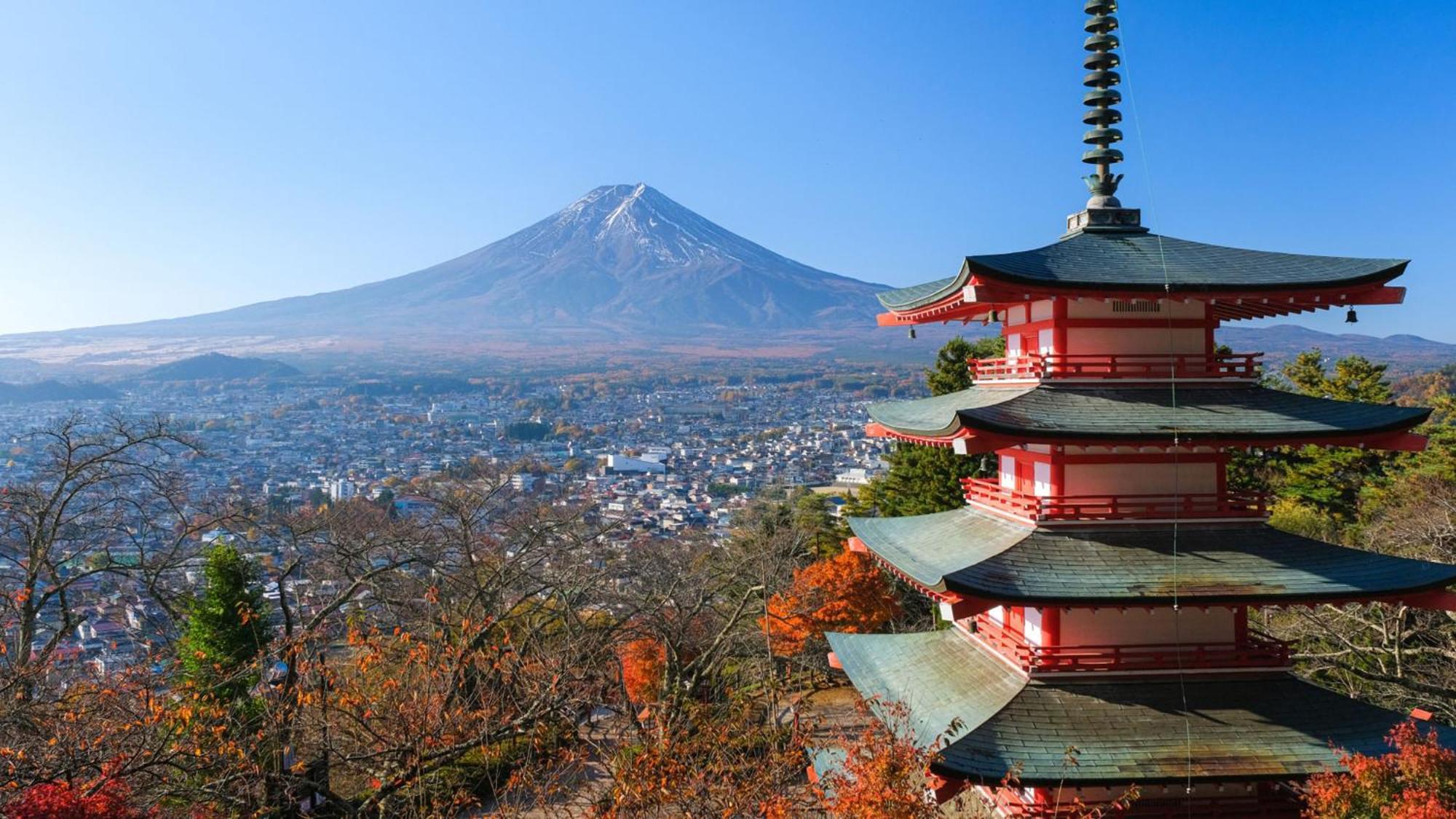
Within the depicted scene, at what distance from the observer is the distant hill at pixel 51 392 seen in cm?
6391

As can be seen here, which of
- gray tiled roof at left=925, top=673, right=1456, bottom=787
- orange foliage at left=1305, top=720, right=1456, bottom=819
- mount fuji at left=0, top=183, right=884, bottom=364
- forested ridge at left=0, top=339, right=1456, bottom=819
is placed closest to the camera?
orange foliage at left=1305, top=720, right=1456, bottom=819

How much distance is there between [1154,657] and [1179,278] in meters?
3.37

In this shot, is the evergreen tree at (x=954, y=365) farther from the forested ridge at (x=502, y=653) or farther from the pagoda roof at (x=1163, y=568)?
the pagoda roof at (x=1163, y=568)

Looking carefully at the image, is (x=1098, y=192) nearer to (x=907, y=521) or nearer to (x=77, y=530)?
(x=907, y=521)

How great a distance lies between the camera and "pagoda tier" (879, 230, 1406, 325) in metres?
7.84

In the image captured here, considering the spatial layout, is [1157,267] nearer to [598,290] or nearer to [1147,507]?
[1147,507]

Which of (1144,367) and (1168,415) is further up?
(1144,367)

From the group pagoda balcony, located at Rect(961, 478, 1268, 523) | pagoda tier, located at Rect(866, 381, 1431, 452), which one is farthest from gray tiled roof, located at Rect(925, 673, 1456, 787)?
pagoda tier, located at Rect(866, 381, 1431, 452)

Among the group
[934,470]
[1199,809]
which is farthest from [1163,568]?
[934,470]

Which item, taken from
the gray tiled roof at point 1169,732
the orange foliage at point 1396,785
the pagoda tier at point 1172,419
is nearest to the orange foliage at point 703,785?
the gray tiled roof at point 1169,732

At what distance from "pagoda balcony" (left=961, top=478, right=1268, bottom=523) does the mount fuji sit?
114m

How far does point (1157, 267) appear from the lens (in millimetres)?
8336

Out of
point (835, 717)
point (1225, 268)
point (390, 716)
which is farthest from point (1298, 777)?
point (835, 717)

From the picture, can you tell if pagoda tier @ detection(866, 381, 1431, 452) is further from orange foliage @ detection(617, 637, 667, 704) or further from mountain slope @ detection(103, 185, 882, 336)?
mountain slope @ detection(103, 185, 882, 336)
